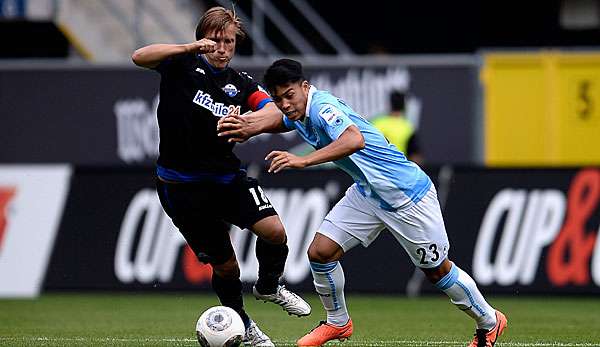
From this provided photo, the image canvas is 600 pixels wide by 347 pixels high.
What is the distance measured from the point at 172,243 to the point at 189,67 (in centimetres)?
592

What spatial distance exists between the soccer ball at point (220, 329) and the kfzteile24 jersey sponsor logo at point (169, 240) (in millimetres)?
5855

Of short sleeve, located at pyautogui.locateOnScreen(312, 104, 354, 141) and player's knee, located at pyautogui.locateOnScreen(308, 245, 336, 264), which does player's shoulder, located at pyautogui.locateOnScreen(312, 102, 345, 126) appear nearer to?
short sleeve, located at pyautogui.locateOnScreen(312, 104, 354, 141)

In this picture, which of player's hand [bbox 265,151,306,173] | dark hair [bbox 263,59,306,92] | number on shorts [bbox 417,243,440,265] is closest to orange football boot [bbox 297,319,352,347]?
number on shorts [bbox 417,243,440,265]

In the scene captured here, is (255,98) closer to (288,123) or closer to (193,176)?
(288,123)

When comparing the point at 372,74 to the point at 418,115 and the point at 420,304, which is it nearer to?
the point at 418,115

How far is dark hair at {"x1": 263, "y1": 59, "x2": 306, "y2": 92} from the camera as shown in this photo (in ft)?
30.5

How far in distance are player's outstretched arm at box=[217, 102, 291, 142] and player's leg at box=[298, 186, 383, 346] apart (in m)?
0.73

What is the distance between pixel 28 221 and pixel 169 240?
5.26 ft

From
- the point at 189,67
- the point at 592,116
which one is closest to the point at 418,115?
the point at 592,116

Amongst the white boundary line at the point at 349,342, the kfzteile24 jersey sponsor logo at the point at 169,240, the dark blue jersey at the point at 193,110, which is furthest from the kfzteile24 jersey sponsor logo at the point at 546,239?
the dark blue jersey at the point at 193,110

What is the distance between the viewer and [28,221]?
52.1 ft

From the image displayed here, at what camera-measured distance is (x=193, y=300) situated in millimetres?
15031

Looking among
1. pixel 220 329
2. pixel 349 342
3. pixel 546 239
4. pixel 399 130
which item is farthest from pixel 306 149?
pixel 220 329

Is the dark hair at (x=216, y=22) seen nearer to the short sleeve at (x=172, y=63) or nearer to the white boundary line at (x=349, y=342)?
the short sleeve at (x=172, y=63)
